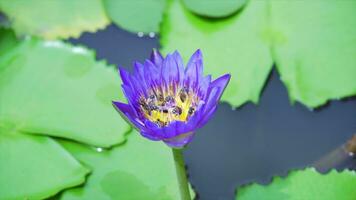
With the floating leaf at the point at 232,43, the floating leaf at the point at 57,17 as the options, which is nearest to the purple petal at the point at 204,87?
the floating leaf at the point at 232,43

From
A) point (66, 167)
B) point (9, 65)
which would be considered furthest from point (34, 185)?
point (9, 65)

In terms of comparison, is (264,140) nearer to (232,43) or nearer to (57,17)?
(232,43)

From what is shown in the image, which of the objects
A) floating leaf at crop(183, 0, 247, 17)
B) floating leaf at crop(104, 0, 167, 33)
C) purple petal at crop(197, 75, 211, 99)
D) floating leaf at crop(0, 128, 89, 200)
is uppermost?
Result: purple petal at crop(197, 75, 211, 99)

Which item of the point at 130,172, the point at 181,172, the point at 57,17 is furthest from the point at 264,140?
the point at 57,17

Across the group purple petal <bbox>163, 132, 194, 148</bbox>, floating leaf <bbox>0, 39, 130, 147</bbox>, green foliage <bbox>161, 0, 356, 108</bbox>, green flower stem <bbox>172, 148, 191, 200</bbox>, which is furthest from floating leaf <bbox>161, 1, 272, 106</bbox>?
purple petal <bbox>163, 132, 194, 148</bbox>

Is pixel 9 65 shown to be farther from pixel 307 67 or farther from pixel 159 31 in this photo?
pixel 307 67

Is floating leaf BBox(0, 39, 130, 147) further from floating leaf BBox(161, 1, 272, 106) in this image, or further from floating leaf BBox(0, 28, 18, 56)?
floating leaf BBox(161, 1, 272, 106)
